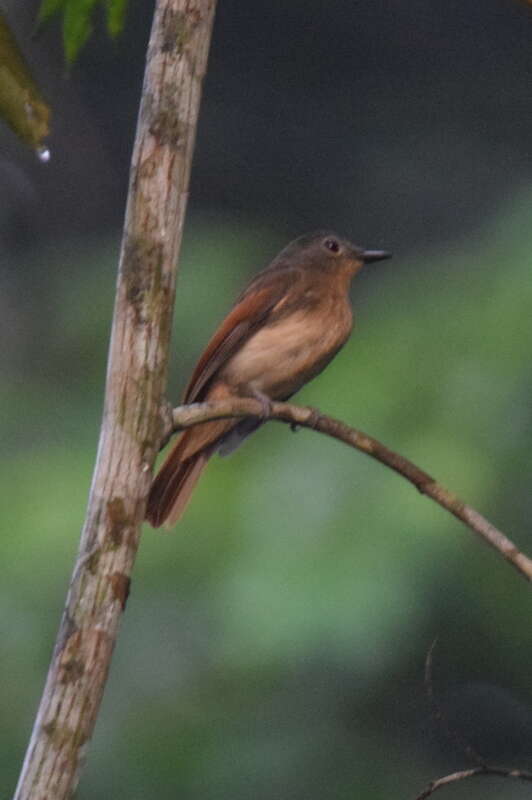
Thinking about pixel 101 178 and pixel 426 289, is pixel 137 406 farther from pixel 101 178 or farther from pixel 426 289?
pixel 101 178

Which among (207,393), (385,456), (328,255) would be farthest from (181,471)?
(385,456)

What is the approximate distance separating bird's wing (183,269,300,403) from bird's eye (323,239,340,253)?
314 mm

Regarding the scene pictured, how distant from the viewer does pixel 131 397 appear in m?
1.88

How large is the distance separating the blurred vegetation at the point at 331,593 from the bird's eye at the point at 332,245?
629 mm

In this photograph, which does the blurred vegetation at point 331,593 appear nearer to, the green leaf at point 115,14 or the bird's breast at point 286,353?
the bird's breast at point 286,353

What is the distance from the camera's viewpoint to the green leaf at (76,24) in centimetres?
197

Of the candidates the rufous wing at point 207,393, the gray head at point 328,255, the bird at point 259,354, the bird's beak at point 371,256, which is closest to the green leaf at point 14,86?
the rufous wing at point 207,393

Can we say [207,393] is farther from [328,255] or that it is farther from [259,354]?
[328,255]

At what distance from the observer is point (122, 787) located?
14.7ft

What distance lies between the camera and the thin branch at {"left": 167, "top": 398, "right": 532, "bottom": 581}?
200 centimetres

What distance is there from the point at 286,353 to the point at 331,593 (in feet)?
3.04

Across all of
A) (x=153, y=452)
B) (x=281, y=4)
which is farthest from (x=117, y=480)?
(x=281, y=4)

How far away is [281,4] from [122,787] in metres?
3.78

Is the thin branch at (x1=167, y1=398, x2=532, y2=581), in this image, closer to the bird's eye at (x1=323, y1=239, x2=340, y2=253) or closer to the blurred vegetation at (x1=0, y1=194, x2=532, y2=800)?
the bird's eye at (x1=323, y1=239, x2=340, y2=253)
